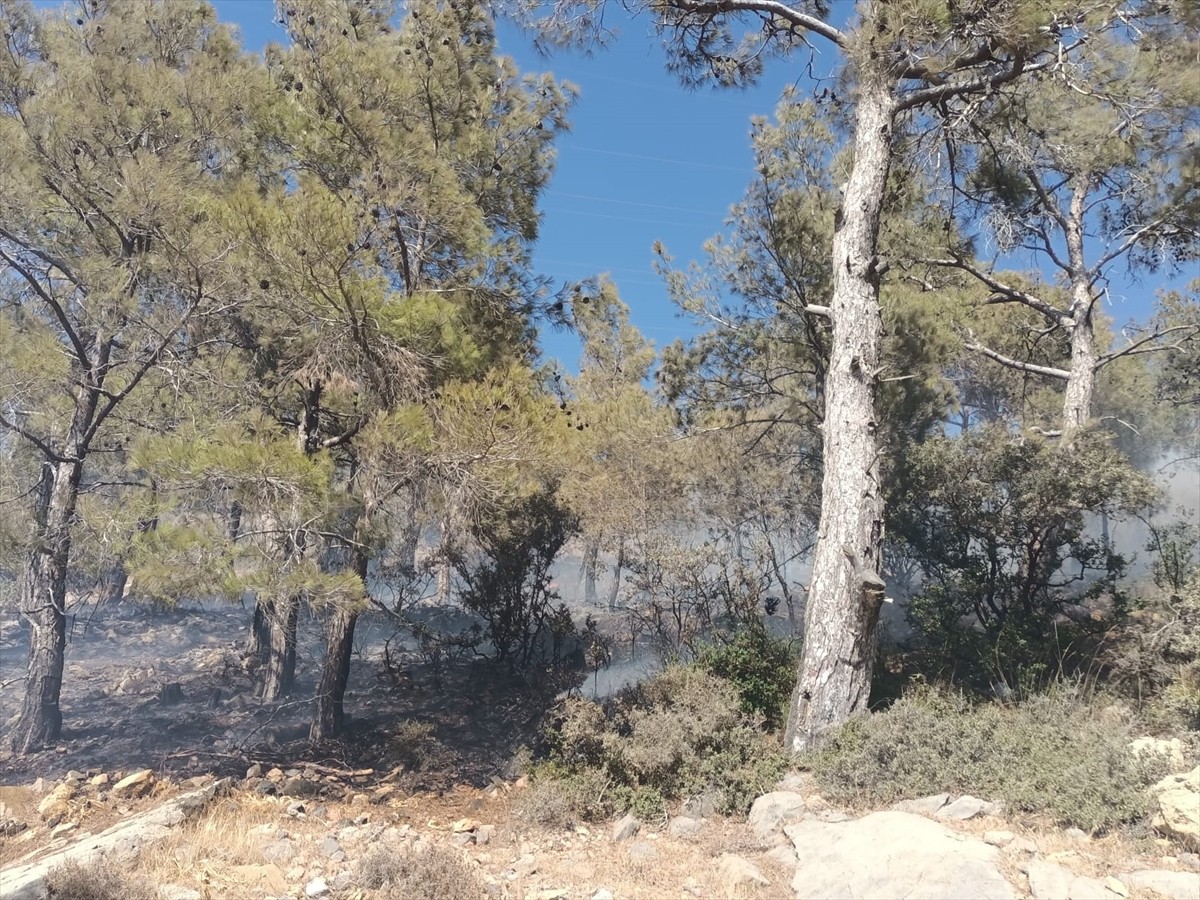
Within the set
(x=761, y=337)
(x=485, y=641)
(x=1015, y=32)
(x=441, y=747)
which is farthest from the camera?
(x=485, y=641)

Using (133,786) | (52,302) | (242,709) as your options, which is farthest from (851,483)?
(242,709)

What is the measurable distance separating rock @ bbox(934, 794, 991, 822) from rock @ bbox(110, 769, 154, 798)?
622cm

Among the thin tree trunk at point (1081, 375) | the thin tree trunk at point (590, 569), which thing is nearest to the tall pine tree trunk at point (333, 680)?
the thin tree trunk at point (590, 569)

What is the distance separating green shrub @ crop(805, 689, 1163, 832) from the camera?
425 centimetres

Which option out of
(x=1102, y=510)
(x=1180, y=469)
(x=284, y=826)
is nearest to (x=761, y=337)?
(x=1102, y=510)

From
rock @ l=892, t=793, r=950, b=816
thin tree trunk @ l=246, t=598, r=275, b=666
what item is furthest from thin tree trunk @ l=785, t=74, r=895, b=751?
thin tree trunk @ l=246, t=598, r=275, b=666

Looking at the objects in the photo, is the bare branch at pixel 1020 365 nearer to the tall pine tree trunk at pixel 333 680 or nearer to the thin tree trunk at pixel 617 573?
the thin tree trunk at pixel 617 573

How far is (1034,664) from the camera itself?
7434 millimetres

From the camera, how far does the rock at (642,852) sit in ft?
14.8

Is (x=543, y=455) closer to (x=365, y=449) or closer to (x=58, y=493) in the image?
(x=365, y=449)

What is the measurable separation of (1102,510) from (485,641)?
27.5 feet

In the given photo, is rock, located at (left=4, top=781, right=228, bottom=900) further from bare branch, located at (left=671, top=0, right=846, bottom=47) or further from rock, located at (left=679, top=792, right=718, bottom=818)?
bare branch, located at (left=671, top=0, right=846, bottom=47)

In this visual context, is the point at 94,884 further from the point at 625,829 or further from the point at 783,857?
the point at 783,857

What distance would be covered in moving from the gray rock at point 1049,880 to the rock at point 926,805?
0.99 m
